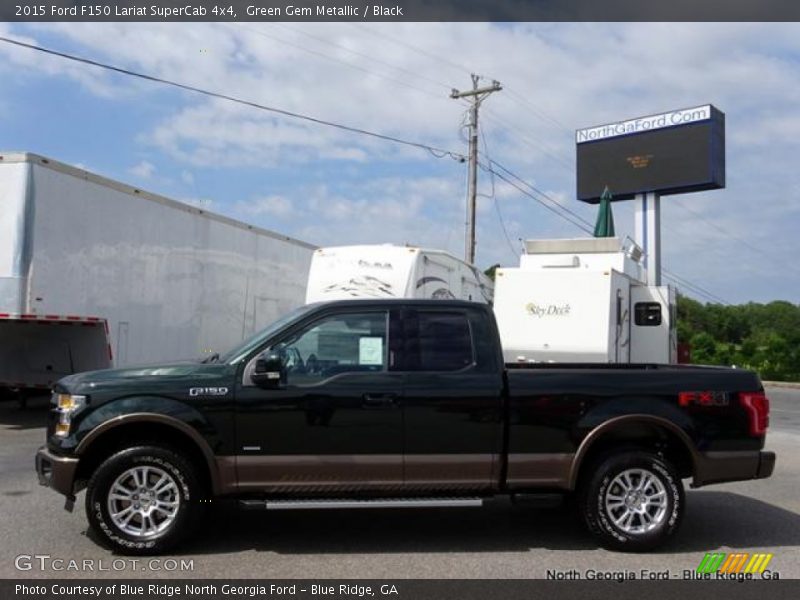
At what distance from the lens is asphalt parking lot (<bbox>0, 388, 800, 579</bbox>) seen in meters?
5.43

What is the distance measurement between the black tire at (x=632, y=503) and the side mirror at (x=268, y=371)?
97.2 inches

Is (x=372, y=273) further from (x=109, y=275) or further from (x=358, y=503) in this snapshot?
(x=358, y=503)

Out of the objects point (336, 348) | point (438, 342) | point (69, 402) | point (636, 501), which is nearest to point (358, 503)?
point (336, 348)

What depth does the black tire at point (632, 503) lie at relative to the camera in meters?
5.95

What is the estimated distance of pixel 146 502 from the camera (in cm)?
573

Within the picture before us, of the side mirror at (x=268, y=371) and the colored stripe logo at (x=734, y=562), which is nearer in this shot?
the colored stripe logo at (x=734, y=562)

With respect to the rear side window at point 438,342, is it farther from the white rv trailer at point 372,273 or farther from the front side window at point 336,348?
the white rv trailer at point 372,273

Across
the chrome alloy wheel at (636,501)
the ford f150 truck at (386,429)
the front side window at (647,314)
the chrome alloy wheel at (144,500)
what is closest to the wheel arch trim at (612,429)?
the ford f150 truck at (386,429)

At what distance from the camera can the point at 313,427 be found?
19.0ft

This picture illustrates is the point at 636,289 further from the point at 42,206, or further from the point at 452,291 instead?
the point at 42,206

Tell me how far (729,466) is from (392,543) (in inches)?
104

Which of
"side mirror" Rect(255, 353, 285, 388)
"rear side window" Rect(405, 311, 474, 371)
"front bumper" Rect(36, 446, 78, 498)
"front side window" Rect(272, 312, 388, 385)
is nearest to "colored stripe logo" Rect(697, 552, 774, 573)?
"rear side window" Rect(405, 311, 474, 371)

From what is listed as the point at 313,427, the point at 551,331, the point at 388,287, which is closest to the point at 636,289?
the point at 551,331

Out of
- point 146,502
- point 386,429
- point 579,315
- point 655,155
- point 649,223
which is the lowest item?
point 146,502
